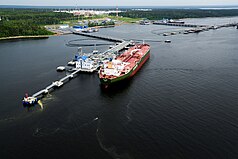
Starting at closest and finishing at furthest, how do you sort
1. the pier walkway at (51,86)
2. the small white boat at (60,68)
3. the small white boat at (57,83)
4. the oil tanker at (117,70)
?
the pier walkway at (51,86), the small white boat at (57,83), the oil tanker at (117,70), the small white boat at (60,68)

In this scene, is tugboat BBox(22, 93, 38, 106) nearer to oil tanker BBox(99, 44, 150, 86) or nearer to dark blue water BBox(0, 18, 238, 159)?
dark blue water BBox(0, 18, 238, 159)

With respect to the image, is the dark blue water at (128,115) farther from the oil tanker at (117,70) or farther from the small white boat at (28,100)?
the oil tanker at (117,70)

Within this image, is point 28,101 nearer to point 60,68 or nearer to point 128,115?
point 128,115

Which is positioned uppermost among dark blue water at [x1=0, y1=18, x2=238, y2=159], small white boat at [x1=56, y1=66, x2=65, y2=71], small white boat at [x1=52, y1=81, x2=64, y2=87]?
small white boat at [x1=56, y1=66, x2=65, y2=71]

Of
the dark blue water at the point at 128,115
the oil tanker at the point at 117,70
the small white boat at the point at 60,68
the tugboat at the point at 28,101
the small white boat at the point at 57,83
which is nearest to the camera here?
the dark blue water at the point at 128,115

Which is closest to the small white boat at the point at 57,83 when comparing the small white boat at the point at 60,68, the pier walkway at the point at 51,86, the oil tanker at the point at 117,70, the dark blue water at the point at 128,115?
the pier walkway at the point at 51,86

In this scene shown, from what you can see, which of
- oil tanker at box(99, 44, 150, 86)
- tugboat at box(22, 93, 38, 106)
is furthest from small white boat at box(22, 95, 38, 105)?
oil tanker at box(99, 44, 150, 86)

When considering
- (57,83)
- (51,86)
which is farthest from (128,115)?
(57,83)

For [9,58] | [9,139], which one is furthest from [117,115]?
[9,58]
